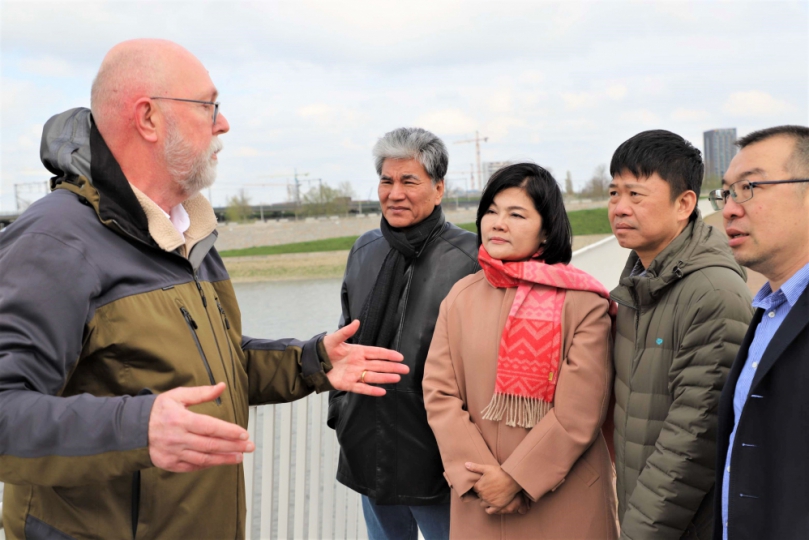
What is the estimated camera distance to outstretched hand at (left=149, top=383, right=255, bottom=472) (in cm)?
143

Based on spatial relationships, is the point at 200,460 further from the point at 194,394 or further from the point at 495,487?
the point at 495,487

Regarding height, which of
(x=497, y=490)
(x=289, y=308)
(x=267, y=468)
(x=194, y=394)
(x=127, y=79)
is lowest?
(x=289, y=308)

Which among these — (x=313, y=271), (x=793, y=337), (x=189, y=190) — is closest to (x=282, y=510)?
(x=189, y=190)

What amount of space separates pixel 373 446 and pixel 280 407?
0.51 m

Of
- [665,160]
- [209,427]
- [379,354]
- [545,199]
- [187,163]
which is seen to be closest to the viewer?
[209,427]

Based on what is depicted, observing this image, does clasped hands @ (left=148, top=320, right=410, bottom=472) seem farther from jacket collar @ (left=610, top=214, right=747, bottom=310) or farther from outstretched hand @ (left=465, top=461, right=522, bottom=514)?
jacket collar @ (left=610, top=214, right=747, bottom=310)

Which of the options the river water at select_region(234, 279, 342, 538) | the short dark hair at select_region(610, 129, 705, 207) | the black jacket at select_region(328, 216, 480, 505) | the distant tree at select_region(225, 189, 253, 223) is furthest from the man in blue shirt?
the distant tree at select_region(225, 189, 253, 223)

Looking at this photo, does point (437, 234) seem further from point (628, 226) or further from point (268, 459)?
point (268, 459)

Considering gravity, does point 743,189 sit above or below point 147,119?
below

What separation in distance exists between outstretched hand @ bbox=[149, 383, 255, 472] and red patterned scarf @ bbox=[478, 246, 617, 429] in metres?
1.08

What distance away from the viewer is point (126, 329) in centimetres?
169

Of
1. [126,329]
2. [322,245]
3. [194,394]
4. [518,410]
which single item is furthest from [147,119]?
[322,245]

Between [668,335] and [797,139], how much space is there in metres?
0.66

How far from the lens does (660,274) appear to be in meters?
2.10
